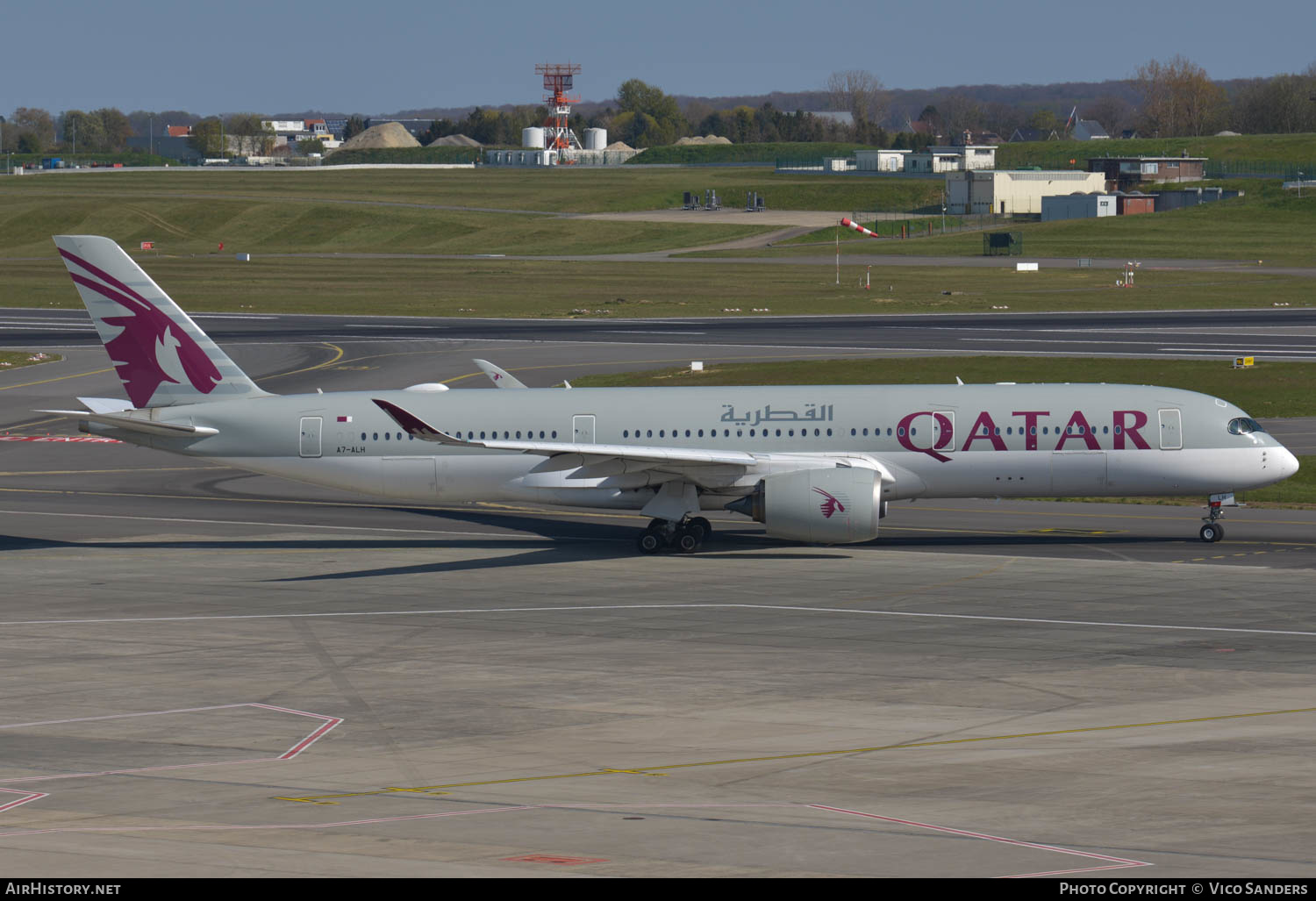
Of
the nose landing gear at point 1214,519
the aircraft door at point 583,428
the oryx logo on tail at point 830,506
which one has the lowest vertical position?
the nose landing gear at point 1214,519

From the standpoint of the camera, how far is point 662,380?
265 ft

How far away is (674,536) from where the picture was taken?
4634cm

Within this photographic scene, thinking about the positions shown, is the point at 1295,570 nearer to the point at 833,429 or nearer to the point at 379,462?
the point at 833,429

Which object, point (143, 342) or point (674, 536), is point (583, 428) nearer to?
point (674, 536)

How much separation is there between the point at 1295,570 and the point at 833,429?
13187 mm

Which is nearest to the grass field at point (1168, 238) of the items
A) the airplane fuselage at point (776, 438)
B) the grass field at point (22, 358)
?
the grass field at point (22, 358)

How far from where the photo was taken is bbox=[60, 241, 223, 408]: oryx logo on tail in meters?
47.3

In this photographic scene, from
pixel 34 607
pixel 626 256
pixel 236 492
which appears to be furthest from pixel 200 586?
pixel 626 256

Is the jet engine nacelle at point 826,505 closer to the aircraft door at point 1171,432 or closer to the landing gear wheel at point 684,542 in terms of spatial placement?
the landing gear wheel at point 684,542

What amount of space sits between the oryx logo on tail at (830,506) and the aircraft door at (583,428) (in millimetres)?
7581

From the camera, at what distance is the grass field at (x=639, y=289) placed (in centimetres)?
12212

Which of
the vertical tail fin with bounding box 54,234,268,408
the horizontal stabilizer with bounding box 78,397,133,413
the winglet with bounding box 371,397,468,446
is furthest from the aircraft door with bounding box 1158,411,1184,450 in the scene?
the horizontal stabilizer with bounding box 78,397,133,413

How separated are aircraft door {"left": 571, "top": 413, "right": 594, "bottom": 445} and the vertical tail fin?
1020cm

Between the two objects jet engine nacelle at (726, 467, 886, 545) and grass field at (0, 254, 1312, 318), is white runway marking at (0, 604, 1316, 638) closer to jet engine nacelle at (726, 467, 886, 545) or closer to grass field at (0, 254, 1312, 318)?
jet engine nacelle at (726, 467, 886, 545)
